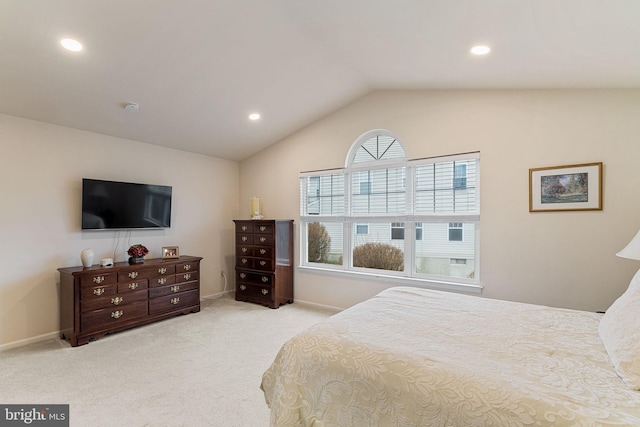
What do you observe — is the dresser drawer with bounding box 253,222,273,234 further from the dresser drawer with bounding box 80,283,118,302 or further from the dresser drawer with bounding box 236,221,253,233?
the dresser drawer with bounding box 80,283,118,302

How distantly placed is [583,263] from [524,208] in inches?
26.4

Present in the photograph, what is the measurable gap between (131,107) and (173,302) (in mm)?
2443

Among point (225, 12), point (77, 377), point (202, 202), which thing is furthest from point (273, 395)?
point (202, 202)

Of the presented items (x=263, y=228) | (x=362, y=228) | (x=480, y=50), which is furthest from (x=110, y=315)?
(x=480, y=50)

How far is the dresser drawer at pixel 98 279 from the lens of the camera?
3139mm

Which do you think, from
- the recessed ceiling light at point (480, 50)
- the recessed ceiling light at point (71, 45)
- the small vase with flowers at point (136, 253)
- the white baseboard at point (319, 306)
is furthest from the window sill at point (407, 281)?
the recessed ceiling light at point (71, 45)

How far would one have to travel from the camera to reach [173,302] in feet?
13.0

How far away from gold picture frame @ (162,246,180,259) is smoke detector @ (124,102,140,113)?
1.84 metres

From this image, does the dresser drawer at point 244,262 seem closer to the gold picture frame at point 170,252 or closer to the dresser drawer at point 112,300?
the gold picture frame at point 170,252

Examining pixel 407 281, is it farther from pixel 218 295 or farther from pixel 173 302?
pixel 218 295

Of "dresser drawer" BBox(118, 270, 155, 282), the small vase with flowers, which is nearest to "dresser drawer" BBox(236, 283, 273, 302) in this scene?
"dresser drawer" BBox(118, 270, 155, 282)

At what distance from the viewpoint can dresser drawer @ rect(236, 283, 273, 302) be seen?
4473 millimetres

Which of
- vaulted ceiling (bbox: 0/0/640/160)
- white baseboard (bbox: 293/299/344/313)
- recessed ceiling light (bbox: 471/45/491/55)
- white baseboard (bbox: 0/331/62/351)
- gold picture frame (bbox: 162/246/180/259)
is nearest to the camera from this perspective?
vaulted ceiling (bbox: 0/0/640/160)

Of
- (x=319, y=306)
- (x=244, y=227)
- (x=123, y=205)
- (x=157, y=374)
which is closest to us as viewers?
(x=157, y=374)
